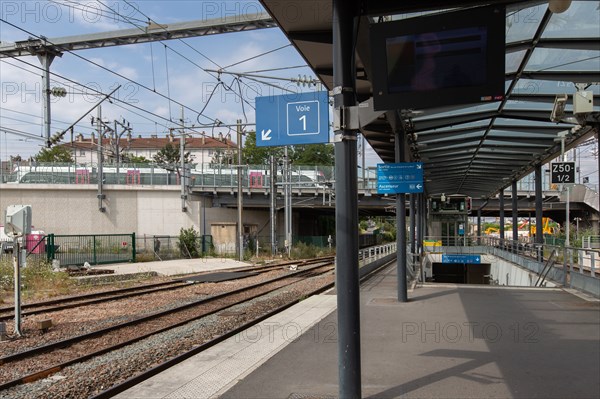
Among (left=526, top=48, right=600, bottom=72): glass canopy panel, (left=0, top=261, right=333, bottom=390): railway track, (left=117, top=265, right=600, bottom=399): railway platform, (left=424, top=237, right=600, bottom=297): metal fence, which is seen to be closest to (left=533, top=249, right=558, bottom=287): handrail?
(left=424, top=237, right=600, bottom=297): metal fence

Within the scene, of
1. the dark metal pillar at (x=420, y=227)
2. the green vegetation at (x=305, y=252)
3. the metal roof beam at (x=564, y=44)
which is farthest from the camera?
the green vegetation at (x=305, y=252)

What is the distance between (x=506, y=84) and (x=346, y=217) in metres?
7.48

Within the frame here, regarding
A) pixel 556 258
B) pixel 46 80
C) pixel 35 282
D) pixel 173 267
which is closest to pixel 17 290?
pixel 46 80

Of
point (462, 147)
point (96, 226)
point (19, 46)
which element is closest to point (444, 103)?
point (462, 147)

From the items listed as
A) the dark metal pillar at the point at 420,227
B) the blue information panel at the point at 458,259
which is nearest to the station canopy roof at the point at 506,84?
the dark metal pillar at the point at 420,227

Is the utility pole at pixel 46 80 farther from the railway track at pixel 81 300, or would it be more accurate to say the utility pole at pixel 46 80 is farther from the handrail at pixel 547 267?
the handrail at pixel 547 267

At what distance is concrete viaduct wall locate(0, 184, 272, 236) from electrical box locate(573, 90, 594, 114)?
111 ft

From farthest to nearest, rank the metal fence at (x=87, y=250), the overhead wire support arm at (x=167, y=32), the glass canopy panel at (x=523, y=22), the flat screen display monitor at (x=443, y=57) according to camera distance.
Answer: the metal fence at (x=87, y=250)
the overhead wire support arm at (x=167, y=32)
the glass canopy panel at (x=523, y=22)
the flat screen display monitor at (x=443, y=57)

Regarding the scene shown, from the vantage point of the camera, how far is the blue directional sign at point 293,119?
10648 mm

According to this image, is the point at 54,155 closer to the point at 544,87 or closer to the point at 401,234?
the point at 401,234

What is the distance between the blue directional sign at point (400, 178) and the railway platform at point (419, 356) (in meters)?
2.89

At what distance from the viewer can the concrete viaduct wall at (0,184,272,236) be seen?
1593 inches

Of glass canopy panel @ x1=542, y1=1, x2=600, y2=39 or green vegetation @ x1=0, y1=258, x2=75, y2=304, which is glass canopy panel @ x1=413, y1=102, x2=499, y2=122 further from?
green vegetation @ x1=0, y1=258, x2=75, y2=304

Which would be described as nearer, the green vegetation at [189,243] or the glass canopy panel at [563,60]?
the glass canopy panel at [563,60]
